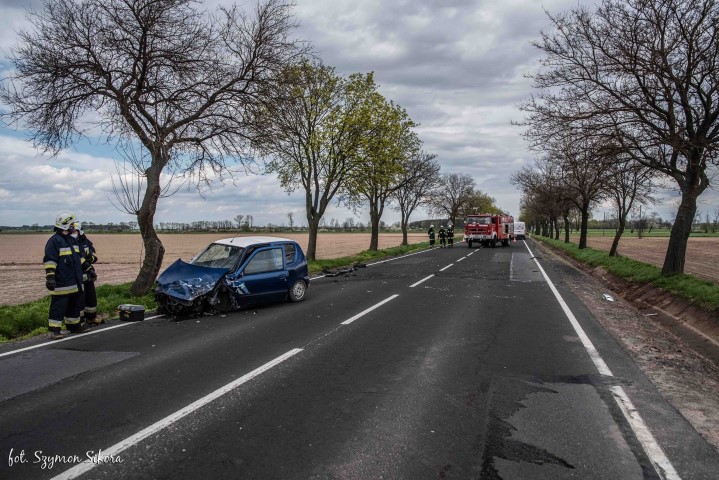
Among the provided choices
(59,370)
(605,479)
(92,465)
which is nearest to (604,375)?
(605,479)

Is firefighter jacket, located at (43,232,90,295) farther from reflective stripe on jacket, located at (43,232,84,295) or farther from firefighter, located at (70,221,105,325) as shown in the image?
firefighter, located at (70,221,105,325)

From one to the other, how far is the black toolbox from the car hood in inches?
21.6

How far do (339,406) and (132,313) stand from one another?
6086 millimetres

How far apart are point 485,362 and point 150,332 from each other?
5.57m

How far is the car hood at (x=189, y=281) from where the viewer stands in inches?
351

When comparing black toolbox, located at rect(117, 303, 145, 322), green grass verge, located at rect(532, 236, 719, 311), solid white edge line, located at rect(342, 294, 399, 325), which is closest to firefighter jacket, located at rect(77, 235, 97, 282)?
black toolbox, located at rect(117, 303, 145, 322)

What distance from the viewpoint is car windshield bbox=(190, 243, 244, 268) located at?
978 centimetres

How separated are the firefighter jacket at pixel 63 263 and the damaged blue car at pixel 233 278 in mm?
1685

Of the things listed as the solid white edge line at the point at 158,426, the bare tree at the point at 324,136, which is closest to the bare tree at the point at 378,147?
the bare tree at the point at 324,136

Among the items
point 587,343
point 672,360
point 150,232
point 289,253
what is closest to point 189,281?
point 289,253

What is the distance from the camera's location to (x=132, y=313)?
8766 millimetres

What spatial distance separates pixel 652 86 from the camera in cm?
1234

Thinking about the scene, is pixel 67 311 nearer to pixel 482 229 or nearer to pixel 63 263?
pixel 63 263

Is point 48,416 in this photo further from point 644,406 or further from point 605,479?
point 644,406
